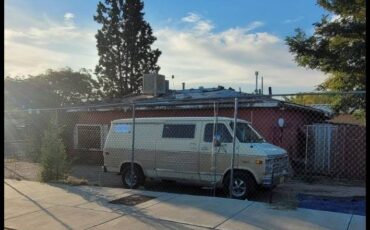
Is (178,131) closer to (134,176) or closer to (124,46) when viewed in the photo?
(134,176)

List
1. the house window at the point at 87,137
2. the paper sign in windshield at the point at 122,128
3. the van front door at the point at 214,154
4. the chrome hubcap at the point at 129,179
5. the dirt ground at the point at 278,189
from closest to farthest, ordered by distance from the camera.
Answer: the van front door at the point at 214,154 → the dirt ground at the point at 278,189 → the chrome hubcap at the point at 129,179 → the paper sign in windshield at the point at 122,128 → the house window at the point at 87,137

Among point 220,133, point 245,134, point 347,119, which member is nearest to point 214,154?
point 220,133

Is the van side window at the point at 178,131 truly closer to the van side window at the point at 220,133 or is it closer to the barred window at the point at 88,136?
the van side window at the point at 220,133

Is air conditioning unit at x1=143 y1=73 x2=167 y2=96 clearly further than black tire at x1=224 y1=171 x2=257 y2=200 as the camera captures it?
Yes

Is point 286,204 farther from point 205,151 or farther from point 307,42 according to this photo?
point 307,42

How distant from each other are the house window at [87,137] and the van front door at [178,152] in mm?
9793

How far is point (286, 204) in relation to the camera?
8.76 meters

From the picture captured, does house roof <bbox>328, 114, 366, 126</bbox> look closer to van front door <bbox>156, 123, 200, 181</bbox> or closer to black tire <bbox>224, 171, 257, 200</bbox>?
van front door <bbox>156, 123, 200, 181</bbox>

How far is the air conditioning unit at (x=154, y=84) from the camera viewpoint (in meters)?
24.8

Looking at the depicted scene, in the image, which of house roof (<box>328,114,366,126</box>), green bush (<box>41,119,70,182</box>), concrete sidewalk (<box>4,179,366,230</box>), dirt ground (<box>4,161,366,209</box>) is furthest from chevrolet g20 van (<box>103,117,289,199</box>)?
house roof (<box>328,114,366,126</box>)

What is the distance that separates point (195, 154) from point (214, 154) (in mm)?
552

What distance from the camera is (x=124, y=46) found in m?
42.0

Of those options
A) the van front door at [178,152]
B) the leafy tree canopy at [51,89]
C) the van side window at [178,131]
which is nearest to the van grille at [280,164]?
the van front door at [178,152]

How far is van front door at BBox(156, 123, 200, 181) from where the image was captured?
11.7m
